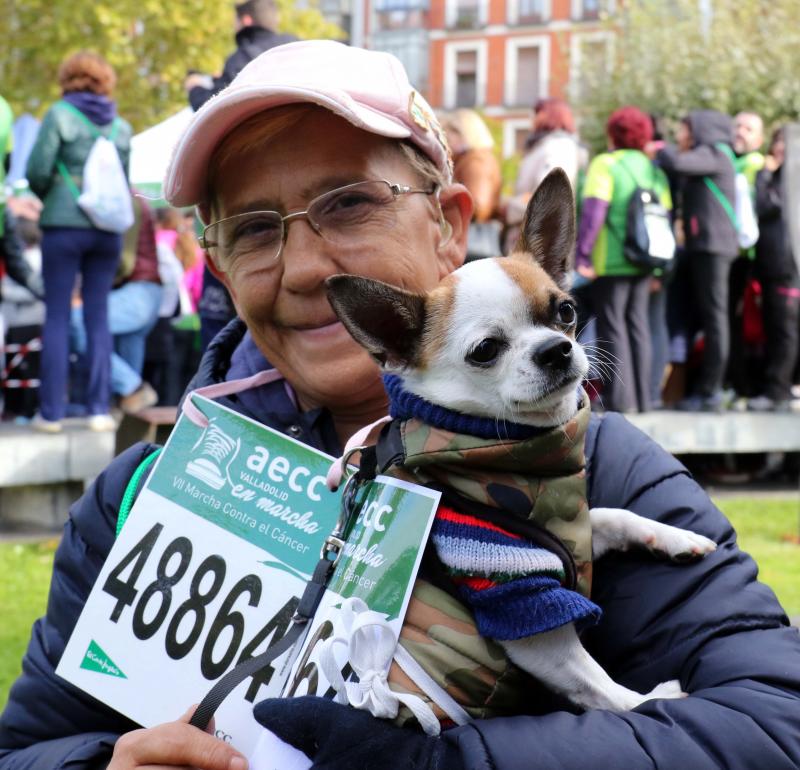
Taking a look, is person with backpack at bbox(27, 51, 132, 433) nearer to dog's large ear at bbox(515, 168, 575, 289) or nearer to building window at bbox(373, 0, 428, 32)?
dog's large ear at bbox(515, 168, 575, 289)

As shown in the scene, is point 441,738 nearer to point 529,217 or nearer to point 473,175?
point 529,217

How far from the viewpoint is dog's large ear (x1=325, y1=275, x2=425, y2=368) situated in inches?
73.0

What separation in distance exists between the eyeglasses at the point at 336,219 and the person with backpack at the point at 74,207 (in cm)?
488

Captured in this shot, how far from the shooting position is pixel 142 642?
1.95 metres

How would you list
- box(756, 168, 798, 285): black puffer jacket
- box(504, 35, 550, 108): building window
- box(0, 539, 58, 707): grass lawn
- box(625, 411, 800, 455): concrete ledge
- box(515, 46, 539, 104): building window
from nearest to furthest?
box(0, 539, 58, 707): grass lawn → box(625, 411, 800, 455): concrete ledge → box(756, 168, 798, 285): black puffer jacket → box(504, 35, 550, 108): building window → box(515, 46, 539, 104): building window

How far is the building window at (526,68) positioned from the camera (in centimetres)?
4734

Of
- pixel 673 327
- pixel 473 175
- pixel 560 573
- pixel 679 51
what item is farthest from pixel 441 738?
pixel 679 51

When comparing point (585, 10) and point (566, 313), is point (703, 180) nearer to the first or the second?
point (566, 313)

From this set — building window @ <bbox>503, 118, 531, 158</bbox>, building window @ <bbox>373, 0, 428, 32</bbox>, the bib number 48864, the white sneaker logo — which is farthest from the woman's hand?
building window @ <bbox>373, 0, 428, 32</bbox>

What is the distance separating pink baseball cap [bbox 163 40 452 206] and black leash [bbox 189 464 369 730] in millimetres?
662

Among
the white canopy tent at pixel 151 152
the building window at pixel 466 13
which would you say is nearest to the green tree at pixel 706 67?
the white canopy tent at pixel 151 152

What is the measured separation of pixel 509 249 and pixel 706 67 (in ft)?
46.8

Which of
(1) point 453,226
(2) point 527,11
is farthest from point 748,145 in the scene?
(2) point 527,11

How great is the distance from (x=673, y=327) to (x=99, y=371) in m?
4.83
